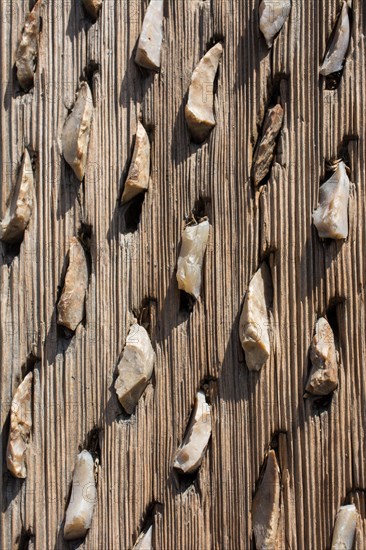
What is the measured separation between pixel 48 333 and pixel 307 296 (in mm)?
280

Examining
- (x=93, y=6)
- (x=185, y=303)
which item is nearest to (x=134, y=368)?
(x=185, y=303)

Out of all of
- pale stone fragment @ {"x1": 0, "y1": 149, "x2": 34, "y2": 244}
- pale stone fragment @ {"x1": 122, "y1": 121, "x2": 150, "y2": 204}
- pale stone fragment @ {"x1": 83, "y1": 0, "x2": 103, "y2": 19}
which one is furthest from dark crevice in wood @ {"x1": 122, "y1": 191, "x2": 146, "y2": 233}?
pale stone fragment @ {"x1": 83, "y1": 0, "x2": 103, "y2": 19}

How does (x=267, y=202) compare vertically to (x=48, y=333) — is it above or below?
above

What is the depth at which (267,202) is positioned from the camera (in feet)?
2.28

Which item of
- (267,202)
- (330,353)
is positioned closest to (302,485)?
(330,353)

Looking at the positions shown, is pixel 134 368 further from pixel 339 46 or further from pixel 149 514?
pixel 339 46

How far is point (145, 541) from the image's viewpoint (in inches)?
27.1

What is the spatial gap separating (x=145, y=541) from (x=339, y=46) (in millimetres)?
546

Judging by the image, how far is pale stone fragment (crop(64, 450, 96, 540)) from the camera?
0.70 meters

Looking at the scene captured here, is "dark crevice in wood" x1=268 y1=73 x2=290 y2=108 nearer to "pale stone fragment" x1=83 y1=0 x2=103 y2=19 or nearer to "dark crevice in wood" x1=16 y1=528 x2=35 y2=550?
"pale stone fragment" x1=83 y1=0 x2=103 y2=19

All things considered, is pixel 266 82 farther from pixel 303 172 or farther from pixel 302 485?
pixel 302 485

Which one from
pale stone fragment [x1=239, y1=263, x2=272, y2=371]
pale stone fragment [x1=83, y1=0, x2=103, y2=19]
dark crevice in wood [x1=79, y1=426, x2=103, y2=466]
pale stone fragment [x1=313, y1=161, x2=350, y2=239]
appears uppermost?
pale stone fragment [x1=83, y1=0, x2=103, y2=19]

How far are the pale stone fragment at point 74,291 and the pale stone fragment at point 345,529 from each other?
0.33m

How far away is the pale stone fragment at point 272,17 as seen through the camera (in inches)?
27.5
